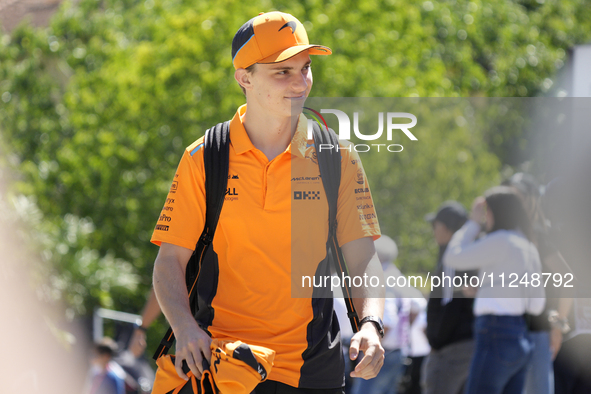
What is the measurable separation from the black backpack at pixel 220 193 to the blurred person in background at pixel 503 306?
8.01 feet

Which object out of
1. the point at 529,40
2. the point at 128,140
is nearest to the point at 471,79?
the point at 529,40

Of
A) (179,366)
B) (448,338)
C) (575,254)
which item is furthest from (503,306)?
(179,366)

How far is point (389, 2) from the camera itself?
1038cm

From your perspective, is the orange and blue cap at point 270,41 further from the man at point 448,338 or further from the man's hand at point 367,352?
Answer: the man at point 448,338

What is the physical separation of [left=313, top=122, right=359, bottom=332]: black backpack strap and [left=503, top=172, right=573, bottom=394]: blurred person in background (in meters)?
2.58

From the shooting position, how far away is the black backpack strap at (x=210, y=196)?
7.36ft

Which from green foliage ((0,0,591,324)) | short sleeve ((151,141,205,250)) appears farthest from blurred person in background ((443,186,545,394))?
green foliage ((0,0,591,324))

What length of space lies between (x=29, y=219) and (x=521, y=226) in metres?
5.61

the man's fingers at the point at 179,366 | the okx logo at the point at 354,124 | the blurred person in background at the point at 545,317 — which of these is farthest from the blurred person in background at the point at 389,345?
the man's fingers at the point at 179,366

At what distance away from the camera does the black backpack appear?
2246mm

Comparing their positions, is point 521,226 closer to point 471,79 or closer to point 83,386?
point 83,386

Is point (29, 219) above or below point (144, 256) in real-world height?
above

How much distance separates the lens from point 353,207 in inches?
91.5

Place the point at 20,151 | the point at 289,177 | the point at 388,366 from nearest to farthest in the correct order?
the point at 289,177 < the point at 388,366 < the point at 20,151
